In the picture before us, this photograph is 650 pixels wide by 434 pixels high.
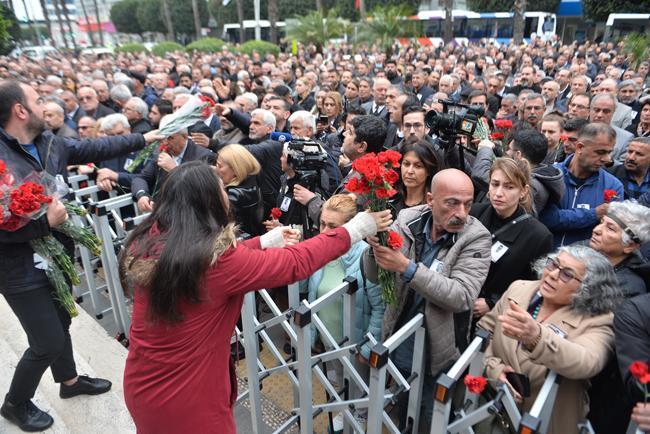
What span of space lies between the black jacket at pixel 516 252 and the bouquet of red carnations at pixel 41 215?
9.01 feet

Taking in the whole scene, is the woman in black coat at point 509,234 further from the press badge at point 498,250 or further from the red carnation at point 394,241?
the red carnation at point 394,241

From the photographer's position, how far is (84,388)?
334 cm

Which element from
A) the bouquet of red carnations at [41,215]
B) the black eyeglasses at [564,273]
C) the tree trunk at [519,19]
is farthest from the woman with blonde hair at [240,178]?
the tree trunk at [519,19]

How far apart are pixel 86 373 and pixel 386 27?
21.7m

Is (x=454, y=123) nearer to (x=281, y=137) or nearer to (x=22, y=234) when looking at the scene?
(x=281, y=137)

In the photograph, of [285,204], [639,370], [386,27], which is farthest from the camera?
[386,27]

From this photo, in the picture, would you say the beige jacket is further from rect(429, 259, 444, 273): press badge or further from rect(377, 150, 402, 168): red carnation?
rect(377, 150, 402, 168): red carnation

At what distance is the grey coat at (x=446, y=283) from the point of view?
7.31 ft

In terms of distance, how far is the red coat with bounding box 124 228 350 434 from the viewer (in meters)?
1.89

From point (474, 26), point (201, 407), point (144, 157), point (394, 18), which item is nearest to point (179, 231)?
point (201, 407)

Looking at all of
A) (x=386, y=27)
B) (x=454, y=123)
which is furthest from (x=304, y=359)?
(x=386, y=27)

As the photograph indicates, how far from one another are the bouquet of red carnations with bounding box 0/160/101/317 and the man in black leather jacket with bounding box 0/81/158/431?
2.6 inches

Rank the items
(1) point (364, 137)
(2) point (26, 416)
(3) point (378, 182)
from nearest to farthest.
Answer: (3) point (378, 182) < (2) point (26, 416) < (1) point (364, 137)

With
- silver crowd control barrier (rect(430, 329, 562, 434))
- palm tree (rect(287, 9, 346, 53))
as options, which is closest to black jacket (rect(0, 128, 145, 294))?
silver crowd control barrier (rect(430, 329, 562, 434))
